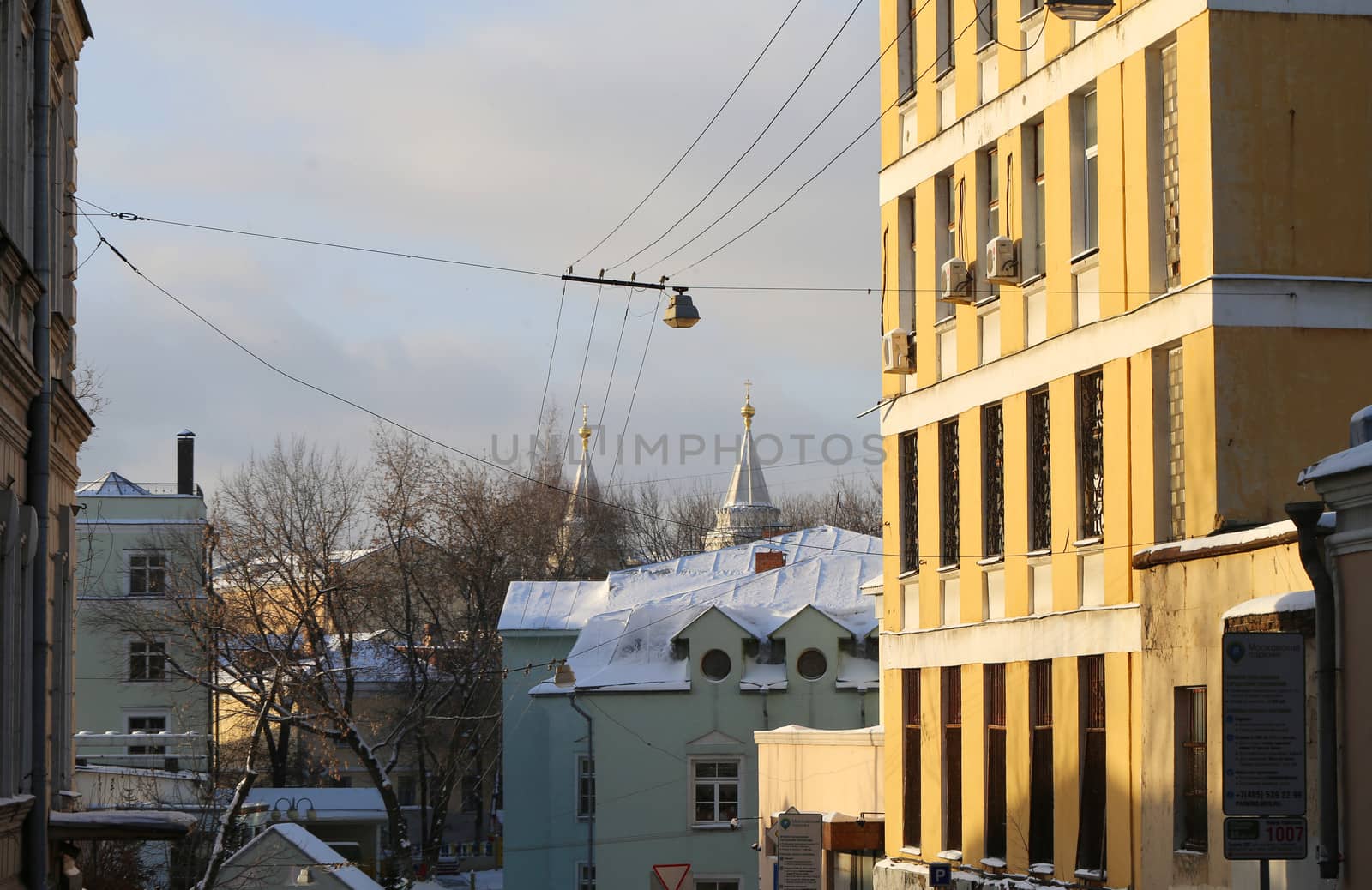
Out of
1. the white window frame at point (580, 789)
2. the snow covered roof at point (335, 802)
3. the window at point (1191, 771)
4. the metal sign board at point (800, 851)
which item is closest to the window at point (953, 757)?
the metal sign board at point (800, 851)

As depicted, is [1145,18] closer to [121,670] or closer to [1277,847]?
[1277,847]

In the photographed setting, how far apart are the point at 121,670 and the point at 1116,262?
5310cm

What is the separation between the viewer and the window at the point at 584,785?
144 ft

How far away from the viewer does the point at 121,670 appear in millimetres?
66312

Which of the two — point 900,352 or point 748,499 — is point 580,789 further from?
point 748,499

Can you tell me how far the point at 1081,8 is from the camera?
17000 mm

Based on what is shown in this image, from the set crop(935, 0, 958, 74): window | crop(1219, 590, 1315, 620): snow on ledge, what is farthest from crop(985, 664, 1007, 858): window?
crop(935, 0, 958, 74): window

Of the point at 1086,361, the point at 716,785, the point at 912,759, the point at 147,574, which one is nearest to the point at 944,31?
the point at 1086,361

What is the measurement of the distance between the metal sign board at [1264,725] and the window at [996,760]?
900cm

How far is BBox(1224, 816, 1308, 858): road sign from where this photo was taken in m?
12.2

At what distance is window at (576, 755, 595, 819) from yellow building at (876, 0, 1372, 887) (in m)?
19.6

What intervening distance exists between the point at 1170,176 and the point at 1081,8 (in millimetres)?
2225

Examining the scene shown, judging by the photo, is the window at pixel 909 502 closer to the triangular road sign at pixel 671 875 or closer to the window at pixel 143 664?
the triangular road sign at pixel 671 875

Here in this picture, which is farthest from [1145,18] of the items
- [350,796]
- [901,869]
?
[350,796]
